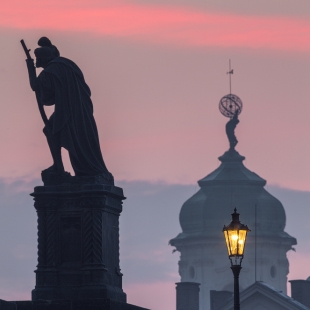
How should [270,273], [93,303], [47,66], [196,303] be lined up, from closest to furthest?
[93,303] < [47,66] < [196,303] < [270,273]

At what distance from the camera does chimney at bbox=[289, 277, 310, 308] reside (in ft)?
383

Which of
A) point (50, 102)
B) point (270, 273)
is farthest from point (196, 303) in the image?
point (50, 102)

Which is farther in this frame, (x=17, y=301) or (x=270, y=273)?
(x=270, y=273)

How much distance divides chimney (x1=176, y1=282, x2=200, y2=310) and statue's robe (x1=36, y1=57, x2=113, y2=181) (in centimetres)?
9406

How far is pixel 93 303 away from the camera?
101 feet

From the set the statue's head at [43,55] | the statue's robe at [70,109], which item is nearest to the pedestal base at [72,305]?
the statue's robe at [70,109]

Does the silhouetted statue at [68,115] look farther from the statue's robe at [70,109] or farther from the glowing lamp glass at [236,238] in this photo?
the glowing lamp glass at [236,238]

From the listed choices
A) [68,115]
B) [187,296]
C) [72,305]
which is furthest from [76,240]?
[187,296]

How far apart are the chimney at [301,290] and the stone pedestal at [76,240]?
279 ft

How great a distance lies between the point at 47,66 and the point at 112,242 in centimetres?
319

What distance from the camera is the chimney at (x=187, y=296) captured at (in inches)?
5002

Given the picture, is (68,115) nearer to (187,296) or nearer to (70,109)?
(70,109)

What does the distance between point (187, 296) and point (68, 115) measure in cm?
9600

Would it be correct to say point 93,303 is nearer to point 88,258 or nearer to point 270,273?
point 88,258
